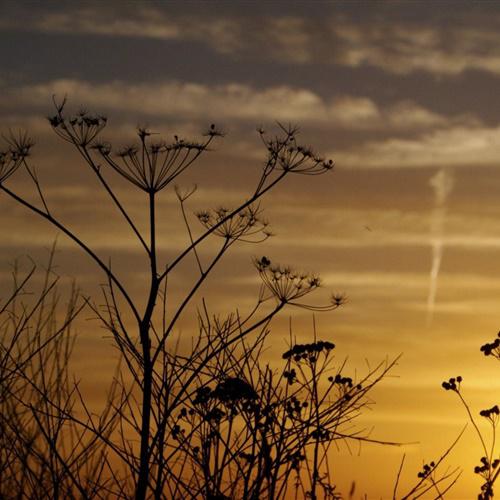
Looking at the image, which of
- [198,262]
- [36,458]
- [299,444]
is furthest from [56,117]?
[299,444]

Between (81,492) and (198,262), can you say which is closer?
(81,492)

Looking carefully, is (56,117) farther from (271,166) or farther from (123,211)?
(271,166)

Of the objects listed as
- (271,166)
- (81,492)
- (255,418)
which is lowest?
(81,492)

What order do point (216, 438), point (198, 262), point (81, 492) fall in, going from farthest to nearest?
1. point (198, 262)
2. point (216, 438)
3. point (81, 492)

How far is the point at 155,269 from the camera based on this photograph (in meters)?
9.87

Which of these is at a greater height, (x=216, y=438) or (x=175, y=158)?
(x=175, y=158)

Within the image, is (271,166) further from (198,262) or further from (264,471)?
(264,471)

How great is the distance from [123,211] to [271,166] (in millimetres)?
1558

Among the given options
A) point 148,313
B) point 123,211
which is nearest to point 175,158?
point 123,211

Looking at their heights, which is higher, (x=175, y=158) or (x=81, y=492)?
(x=175, y=158)

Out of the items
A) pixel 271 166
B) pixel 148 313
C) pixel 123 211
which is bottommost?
pixel 148 313

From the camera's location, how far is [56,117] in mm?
10391

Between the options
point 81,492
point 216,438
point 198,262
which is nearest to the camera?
point 81,492

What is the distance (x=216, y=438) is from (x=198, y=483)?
415mm
